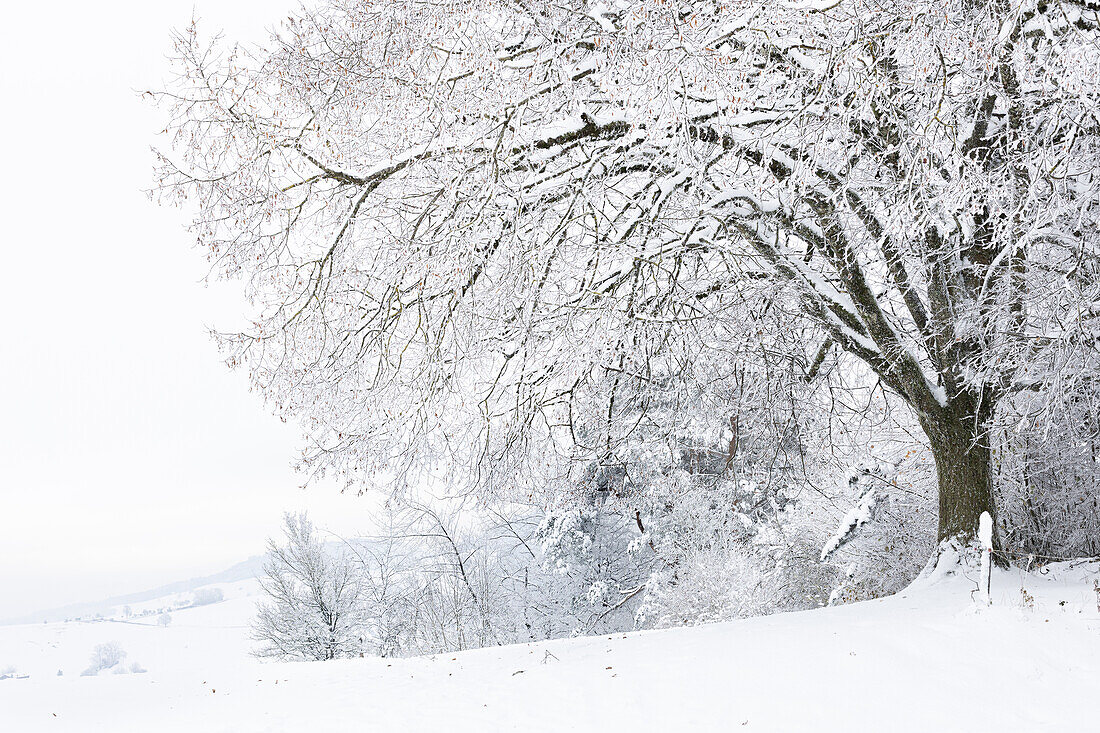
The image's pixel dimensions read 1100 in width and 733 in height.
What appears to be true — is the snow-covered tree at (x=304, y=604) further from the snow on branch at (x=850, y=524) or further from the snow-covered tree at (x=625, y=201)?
the snow-covered tree at (x=625, y=201)

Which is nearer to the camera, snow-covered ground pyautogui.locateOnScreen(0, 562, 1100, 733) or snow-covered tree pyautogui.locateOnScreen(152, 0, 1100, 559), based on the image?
snow-covered ground pyautogui.locateOnScreen(0, 562, 1100, 733)

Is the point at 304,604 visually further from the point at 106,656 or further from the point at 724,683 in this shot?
the point at 724,683

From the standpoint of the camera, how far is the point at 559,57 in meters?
5.58

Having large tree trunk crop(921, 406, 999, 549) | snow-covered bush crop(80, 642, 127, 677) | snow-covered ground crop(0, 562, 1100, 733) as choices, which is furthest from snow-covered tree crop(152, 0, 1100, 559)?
snow-covered bush crop(80, 642, 127, 677)

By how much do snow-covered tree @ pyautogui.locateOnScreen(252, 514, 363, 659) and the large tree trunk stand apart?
1888 centimetres

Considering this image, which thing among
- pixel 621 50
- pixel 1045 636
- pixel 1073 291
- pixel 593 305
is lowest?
pixel 1045 636

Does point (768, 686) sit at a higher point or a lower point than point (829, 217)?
lower

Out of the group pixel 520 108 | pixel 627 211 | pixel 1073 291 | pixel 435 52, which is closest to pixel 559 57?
pixel 520 108

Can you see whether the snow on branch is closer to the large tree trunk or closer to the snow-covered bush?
the large tree trunk

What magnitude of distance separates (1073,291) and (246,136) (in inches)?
259

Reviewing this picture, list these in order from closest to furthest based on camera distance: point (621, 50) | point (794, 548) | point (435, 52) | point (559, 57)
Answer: point (621, 50) → point (559, 57) → point (435, 52) → point (794, 548)

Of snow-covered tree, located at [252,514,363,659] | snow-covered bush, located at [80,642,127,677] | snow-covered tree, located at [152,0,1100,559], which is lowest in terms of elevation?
snow-covered bush, located at [80,642,127,677]

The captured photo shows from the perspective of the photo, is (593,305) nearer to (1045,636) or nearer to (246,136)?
(246,136)

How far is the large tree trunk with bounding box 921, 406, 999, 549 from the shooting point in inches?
291
